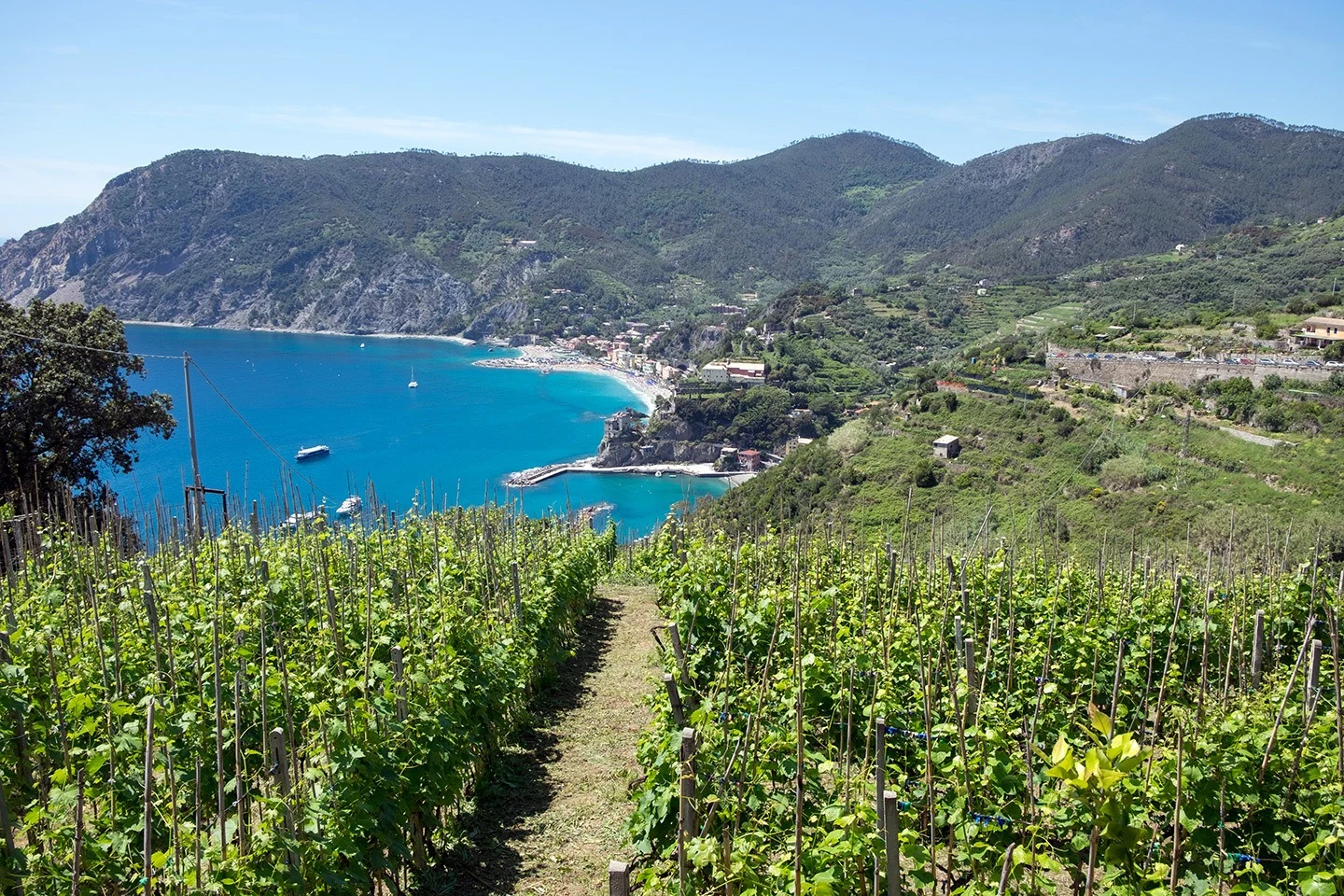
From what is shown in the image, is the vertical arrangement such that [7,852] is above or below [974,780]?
above

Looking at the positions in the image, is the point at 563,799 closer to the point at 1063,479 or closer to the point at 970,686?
the point at 970,686

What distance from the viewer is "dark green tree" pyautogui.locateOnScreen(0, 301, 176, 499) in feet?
52.4

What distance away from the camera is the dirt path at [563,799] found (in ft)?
17.0

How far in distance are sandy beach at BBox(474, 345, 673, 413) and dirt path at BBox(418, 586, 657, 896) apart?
9252 centimetres

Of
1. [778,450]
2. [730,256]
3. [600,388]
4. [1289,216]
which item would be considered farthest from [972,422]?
[730,256]

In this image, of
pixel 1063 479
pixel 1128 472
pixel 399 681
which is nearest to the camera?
pixel 399 681

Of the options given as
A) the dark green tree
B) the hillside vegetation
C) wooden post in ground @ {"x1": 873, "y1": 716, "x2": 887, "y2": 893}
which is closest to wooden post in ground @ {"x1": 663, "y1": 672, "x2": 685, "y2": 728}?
wooden post in ground @ {"x1": 873, "y1": 716, "x2": 887, "y2": 893}

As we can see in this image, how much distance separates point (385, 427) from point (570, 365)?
45841mm

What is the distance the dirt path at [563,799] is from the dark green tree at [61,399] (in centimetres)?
1240

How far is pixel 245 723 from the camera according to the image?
493 centimetres

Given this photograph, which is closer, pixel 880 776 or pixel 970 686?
pixel 880 776

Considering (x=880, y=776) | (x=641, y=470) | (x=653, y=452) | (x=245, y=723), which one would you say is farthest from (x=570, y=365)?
(x=880, y=776)

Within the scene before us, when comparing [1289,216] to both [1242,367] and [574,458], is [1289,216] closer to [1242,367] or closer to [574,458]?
[1242,367]

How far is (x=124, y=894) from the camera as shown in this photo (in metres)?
3.89
